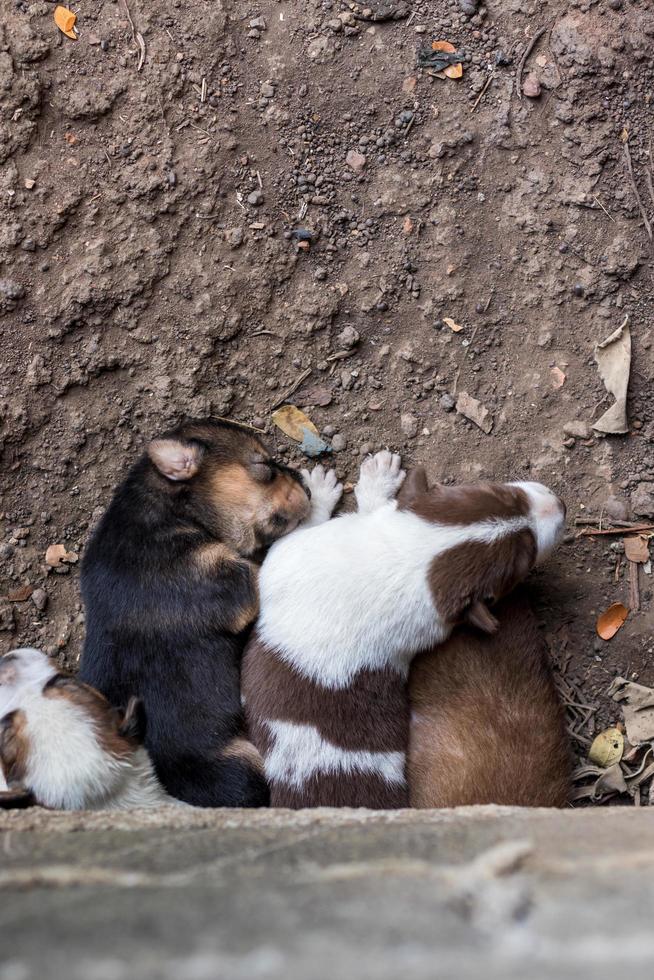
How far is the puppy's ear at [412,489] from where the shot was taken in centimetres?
459

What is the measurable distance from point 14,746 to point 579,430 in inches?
139

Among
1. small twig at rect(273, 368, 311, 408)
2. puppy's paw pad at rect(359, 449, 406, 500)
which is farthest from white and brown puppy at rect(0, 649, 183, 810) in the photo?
small twig at rect(273, 368, 311, 408)

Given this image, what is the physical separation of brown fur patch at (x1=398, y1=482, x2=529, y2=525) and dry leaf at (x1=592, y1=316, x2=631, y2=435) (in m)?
0.92

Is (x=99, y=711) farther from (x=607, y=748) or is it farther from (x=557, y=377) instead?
(x=557, y=377)

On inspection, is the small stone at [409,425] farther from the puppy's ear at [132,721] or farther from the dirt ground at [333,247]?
the puppy's ear at [132,721]

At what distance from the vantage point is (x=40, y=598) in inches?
210

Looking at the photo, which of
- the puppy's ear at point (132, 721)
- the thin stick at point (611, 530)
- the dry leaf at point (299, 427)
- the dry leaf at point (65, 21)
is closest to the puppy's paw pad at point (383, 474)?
the dry leaf at point (299, 427)

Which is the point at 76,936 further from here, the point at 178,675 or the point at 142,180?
the point at 142,180

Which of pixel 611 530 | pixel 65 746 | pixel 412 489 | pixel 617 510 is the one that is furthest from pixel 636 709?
pixel 65 746

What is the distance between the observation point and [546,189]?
5.18 metres

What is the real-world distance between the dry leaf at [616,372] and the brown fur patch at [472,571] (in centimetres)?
113

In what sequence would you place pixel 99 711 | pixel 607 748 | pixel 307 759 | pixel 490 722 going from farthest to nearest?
pixel 607 748 < pixel 490 722 < pixel 307 759 < pixel 99 711

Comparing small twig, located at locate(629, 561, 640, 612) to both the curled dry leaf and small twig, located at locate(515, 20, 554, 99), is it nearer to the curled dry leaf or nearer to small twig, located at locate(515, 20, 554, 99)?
small twig, located at locate(515, 20, 554, 99)

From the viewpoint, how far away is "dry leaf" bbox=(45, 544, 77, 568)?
17.5 ft
